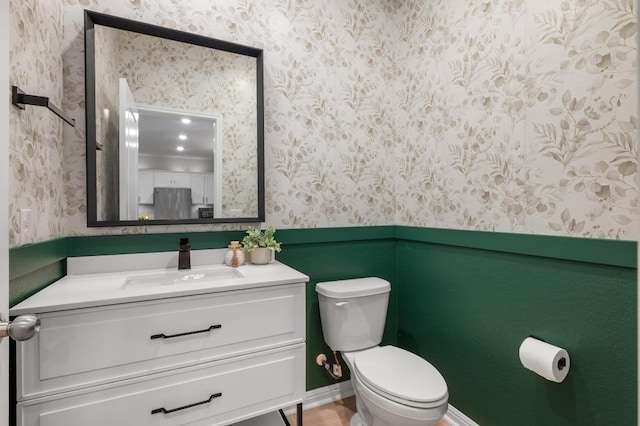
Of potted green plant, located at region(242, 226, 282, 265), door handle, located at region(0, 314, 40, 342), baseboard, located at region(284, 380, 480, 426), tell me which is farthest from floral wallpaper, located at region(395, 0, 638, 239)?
door handle, located at region(0, 314, 40, 342)

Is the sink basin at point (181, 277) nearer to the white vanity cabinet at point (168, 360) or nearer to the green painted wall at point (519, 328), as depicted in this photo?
the white vanity cabinet at point (168, 360)

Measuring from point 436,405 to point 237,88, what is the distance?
1.73 meters

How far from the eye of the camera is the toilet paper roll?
119 cm

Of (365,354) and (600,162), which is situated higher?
(600,162)

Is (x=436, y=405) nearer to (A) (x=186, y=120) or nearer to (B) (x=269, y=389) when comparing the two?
(B) (x=269, y=389)

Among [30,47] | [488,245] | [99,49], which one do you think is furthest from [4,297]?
[488,245]

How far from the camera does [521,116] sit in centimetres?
140

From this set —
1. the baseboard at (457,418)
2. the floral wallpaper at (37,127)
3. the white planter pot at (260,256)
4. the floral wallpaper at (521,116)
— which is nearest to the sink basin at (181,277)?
the white planter pot at (260,256)

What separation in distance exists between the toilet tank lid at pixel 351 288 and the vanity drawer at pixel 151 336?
1.18 ft

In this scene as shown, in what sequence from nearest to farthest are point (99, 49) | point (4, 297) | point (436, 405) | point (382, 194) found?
point (4, 297) → point (436, 405) → point (99, 49) → point (382, 194)

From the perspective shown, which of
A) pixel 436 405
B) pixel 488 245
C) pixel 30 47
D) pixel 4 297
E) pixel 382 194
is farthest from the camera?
pixel 382 194

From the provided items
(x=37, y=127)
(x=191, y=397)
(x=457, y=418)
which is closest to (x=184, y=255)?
(x=191, y=397)

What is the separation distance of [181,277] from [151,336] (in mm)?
366

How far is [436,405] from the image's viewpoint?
1273mm
